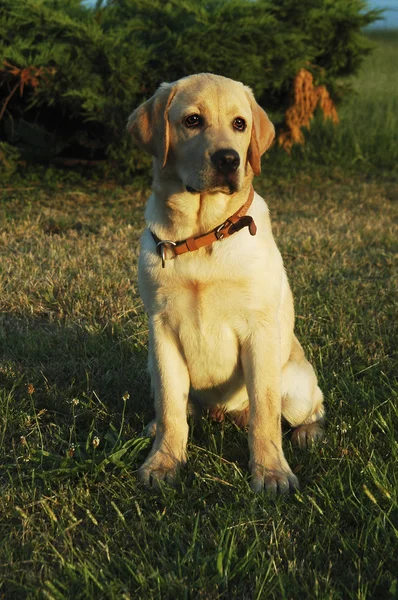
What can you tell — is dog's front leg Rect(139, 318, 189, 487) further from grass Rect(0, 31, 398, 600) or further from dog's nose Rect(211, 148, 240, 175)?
dog's nose Rect(211, 148, 240, 175)

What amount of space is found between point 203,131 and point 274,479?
1.32 m

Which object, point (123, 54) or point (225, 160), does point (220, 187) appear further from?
point (123, 54)

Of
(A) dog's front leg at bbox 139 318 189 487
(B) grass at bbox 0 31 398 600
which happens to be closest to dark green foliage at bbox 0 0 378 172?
(B) grass at bbox 0 31 398 600

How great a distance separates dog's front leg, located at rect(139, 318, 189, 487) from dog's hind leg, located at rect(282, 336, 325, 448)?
0.47m

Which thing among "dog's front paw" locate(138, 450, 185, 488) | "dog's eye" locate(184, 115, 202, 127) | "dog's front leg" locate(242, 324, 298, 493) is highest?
"dog's eye" locate(184, 115, 202, 127)

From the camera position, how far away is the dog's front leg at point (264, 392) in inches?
110

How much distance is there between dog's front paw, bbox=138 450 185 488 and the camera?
2719 millimetres

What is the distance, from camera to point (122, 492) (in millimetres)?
2633

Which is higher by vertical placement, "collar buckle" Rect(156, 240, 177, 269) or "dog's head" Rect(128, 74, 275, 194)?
"dog's head" Rect(128, 74, 275, 194)

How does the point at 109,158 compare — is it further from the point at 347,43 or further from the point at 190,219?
the point at 190,219

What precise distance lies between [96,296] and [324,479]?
2.30m

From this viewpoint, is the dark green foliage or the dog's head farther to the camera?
the dark green foliage

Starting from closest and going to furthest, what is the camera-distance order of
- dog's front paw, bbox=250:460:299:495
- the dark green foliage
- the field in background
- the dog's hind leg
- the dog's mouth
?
dog's front paw, bbox=250:460:299:495, the dog's mouth, the dog's hind leg, the dark green foliage, the field in background

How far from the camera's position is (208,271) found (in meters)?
2.76
